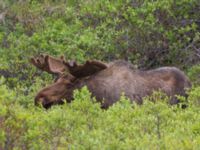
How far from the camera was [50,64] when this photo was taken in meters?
11.8

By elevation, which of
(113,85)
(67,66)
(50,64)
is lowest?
(113,85)

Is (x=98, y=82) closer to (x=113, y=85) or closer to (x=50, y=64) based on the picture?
(x=113, y=85)

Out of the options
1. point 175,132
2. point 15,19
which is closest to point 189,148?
point 175,132

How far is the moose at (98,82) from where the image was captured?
1141 cm

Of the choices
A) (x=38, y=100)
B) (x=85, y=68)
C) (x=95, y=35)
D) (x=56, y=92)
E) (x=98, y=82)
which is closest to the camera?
(x=38, y=100)

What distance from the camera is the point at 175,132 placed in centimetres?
771

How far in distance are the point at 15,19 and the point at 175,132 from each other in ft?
29.4

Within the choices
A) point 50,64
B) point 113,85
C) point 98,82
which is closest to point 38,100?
point 50,64

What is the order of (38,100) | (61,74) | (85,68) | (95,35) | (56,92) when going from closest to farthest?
(38,100) < (56,92) < (85,68) < (61,74) < (95,35)

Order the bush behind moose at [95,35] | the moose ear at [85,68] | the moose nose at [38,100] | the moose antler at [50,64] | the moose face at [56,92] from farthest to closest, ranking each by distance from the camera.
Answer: the bush behind moose at [95,35] → the moose antler at [50,64] → the moose ear at [85,68] → the moose face at [56,92] → the moose nose at [38,100]

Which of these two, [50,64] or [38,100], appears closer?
[38,100]

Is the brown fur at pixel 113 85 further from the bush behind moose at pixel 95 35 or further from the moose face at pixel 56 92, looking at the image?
the bush behind moose at pixel 95 35

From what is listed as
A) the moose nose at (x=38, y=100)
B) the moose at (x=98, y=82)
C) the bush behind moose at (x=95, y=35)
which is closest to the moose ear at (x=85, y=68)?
the moose at (x=98, y=82)

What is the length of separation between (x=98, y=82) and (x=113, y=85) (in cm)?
23
